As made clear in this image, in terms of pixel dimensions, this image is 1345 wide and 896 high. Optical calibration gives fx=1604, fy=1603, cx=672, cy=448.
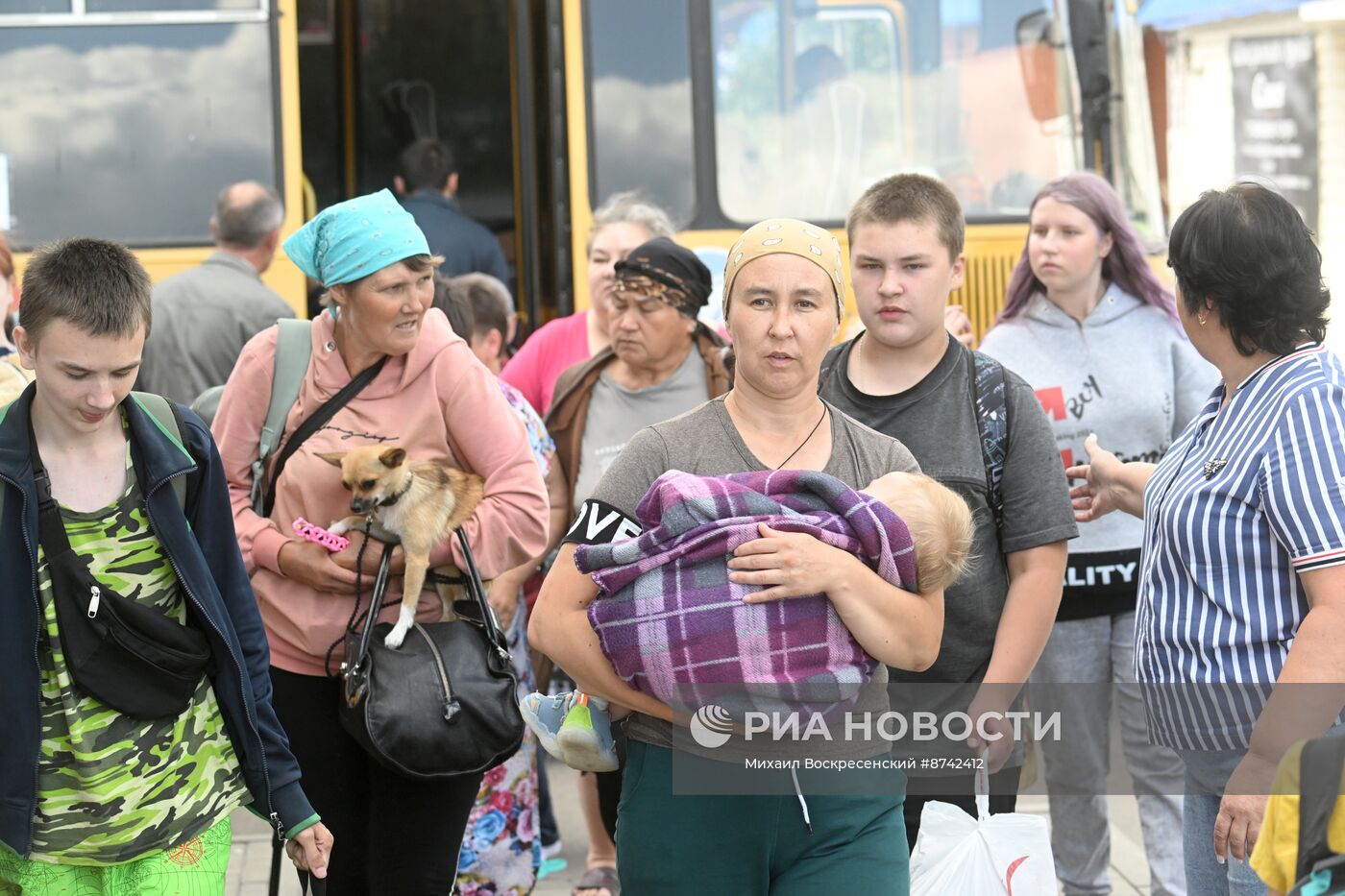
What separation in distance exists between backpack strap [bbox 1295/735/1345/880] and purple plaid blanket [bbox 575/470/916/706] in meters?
0.72

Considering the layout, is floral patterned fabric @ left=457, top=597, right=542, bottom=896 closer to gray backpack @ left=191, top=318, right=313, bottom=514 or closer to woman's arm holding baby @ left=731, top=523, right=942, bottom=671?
gray backpack @ left=191, top=318, right=313, bottom=514

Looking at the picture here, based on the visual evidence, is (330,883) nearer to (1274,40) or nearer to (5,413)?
(5,413)

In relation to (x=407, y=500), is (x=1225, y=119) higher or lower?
higher

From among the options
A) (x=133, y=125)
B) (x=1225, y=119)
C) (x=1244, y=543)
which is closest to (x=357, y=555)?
(x=1244, y=543)

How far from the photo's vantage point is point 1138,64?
7.49 metres

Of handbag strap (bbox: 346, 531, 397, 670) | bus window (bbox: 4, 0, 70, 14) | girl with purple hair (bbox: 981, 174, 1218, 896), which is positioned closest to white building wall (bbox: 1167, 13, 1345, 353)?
girl with purple hair (bbox: 981, 174, 1218, 896)

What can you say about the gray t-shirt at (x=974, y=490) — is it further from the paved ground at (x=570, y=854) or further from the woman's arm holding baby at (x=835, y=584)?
the paved ground at (x=570, y=854)

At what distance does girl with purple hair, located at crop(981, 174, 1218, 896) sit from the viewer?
4426 millimetres

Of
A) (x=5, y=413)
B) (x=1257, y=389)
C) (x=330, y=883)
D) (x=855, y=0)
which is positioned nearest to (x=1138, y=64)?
(x=855, y=0)

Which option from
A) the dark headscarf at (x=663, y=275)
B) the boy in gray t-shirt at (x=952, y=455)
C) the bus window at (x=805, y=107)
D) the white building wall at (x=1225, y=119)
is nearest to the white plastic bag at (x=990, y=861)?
the boy in gray t-shirt at (x=952, y=455)

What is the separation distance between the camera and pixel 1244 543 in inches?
111

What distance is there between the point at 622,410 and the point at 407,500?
1339 mm

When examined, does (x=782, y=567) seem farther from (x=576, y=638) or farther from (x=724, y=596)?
→ (x=576, y=638)

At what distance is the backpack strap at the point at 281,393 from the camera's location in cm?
352
